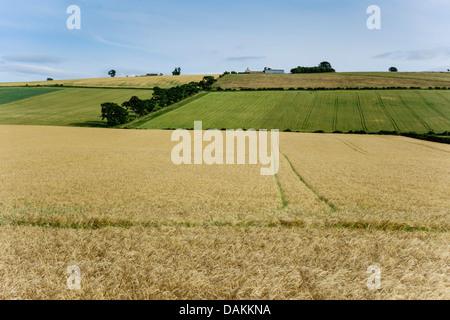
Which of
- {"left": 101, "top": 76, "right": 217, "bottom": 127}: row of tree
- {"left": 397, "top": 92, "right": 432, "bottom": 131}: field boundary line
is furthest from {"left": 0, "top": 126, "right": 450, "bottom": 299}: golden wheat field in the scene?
{"left": 397, "top": 92, "right": 432, "bottom": 131}: field boundary line

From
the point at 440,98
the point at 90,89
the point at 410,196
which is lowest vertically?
the point at 410,196

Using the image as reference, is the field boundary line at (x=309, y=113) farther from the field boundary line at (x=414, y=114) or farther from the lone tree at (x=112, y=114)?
the lone tree at (x=112, y=114)

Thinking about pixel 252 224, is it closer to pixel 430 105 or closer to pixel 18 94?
pixel 430 105

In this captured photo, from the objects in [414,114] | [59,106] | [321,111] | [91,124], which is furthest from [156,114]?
[414,114]

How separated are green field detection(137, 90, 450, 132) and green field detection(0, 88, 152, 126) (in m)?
22.5

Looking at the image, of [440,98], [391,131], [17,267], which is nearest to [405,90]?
[440,98]

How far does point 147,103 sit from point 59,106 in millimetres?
34272

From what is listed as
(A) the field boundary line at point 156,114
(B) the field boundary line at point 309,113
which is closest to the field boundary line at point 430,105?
(B) the field boundary line at point 309,113

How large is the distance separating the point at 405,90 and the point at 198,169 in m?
95.4

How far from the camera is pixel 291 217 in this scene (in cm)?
1036

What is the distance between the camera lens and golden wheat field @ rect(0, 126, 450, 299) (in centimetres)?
502

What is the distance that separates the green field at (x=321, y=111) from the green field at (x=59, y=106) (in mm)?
22515

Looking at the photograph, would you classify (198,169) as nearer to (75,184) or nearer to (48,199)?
(75,184)

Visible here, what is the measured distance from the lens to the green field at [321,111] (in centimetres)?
6322
